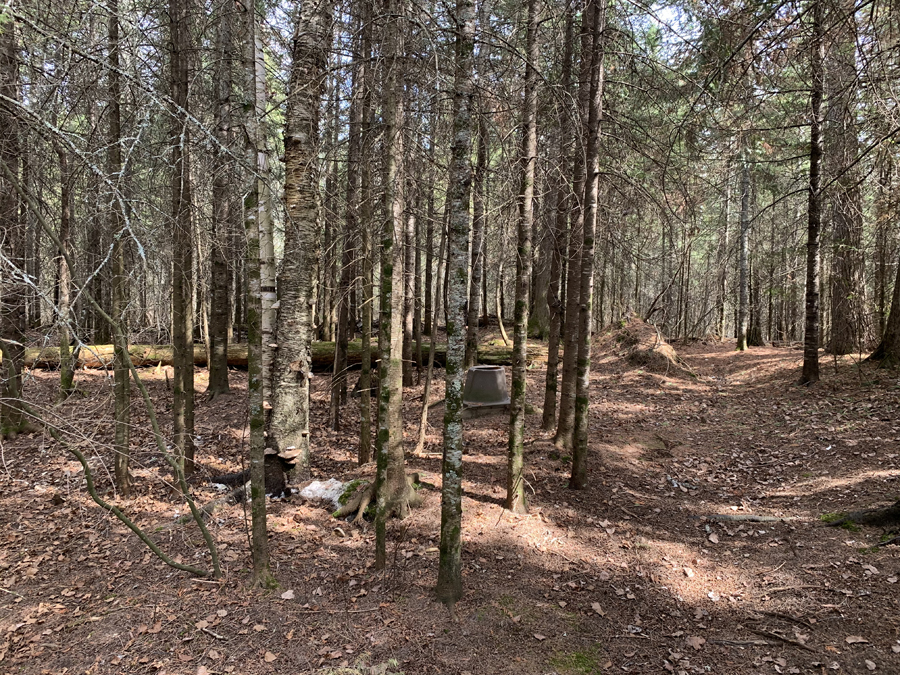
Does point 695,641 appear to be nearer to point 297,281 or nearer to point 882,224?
point 297,281

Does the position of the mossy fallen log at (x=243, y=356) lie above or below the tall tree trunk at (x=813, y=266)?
below

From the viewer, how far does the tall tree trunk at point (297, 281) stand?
6.57m

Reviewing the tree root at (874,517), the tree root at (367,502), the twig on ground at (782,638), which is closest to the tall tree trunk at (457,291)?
the tree root at (367,502)

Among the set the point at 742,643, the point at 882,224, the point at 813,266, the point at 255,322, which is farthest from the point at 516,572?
the point at 813,266

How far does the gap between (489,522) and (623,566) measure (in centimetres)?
153

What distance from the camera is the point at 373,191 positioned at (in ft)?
20.5

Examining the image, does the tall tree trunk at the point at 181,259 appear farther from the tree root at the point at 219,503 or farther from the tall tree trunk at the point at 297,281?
the tall tree trunk at the point at 297,281

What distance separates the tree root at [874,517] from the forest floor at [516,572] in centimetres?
14

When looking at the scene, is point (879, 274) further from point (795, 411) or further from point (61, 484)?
point (61, 484)

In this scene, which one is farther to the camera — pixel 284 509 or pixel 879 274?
pixel 879 274

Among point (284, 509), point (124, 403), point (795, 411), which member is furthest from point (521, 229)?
Result: point (795, 411)

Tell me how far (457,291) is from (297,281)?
3552 mm

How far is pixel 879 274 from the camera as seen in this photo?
10.9m

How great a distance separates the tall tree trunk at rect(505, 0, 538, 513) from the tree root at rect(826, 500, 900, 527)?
3349mm
